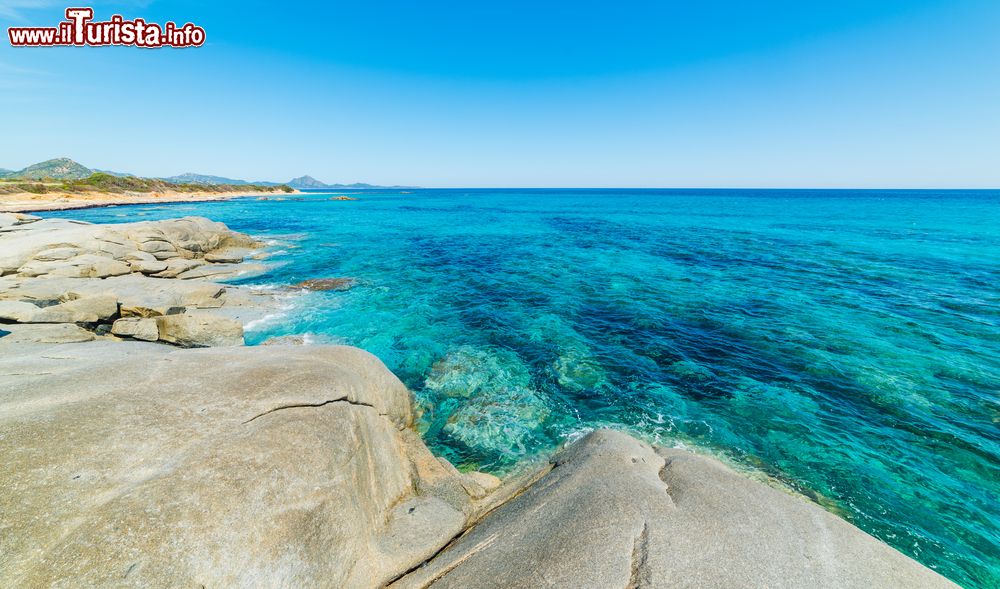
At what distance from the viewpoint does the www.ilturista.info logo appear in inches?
759

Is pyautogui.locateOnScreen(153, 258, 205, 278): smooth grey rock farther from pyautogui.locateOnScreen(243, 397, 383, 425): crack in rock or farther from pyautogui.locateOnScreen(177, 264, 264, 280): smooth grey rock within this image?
pyautogui.locateOnScreen(243, 397, 383, 425): crack in rock

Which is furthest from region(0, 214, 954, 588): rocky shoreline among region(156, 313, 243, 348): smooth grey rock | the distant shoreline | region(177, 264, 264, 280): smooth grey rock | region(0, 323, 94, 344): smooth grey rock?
the distant shoreline

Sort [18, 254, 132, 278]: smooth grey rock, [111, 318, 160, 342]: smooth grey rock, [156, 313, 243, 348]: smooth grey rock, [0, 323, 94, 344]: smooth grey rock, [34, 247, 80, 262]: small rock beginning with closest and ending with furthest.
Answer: [0, 323, 94, 344]: smooth grey rock, [111, 318, 160, 342]: smooth grey rock, [156, 313, 243, 348]: smooth grey rock, [18, 254, 132, 278]: smooth grey rock, [34, 247, 80, 262]: small rock

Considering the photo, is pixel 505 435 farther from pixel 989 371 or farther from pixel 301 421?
pixel 989 371

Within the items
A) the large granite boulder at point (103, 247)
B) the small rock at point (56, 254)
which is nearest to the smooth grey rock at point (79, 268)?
the large granite boulder at point (103, 247)

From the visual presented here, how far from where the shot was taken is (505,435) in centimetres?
1134

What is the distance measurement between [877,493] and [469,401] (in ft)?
38.3

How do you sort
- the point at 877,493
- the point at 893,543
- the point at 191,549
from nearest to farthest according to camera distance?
1. the point at 191,549
2. the point at 893,543
3. the point at 877,493

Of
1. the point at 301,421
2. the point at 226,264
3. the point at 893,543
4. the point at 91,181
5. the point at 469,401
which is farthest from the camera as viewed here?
the point at 91,181

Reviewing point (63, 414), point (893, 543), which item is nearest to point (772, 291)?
point (893, 543)

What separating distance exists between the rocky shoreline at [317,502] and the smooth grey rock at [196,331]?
5262 millimetres

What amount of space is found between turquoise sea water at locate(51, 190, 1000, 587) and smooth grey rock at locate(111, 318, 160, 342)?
360 cm

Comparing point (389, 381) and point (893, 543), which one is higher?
point (389, 381)

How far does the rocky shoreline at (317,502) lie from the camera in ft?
15.8
